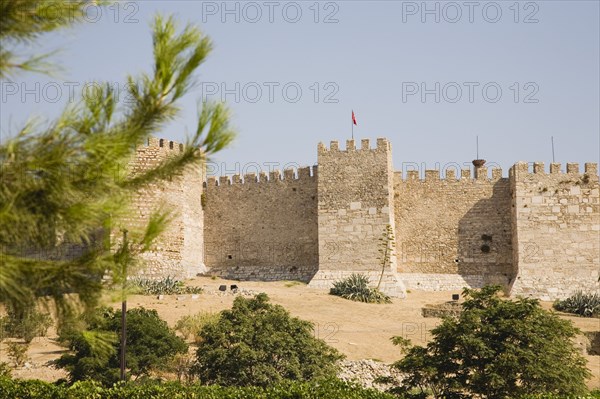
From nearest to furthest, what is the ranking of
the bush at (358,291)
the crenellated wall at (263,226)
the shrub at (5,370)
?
the shrub at (5,370), the bush at (358,291), the crenellated wall at (263,226)

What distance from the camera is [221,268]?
110 feet

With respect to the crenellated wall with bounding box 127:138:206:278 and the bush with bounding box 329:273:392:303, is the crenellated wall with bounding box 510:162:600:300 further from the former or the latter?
the crenellated wall with bounding box 127:138:206:278

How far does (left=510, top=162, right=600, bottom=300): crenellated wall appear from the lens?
29750mm

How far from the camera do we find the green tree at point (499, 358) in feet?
52.5

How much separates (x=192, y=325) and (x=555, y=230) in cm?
1416

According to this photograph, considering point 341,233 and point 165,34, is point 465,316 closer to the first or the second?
point 165,34

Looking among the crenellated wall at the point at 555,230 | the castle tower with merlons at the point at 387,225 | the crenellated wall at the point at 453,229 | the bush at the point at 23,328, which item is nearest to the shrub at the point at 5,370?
the bush at the point at 23,328

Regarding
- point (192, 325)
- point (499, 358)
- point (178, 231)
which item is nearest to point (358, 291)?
point (178, 231)

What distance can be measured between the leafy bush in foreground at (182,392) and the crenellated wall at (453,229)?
17.0 meters

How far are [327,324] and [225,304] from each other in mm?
3448

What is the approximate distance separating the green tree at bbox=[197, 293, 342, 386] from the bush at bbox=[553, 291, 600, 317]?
11474 millimetres

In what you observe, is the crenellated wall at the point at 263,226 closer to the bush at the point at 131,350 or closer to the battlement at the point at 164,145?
the battlement at the point at 164,145

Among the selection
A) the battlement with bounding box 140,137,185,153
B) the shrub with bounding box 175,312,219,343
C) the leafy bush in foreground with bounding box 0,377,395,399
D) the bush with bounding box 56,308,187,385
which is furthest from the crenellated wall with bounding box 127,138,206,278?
the leafy bush in foreground with bounding box 0,377,395,399

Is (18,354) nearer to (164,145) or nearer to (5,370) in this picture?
(5,370)
